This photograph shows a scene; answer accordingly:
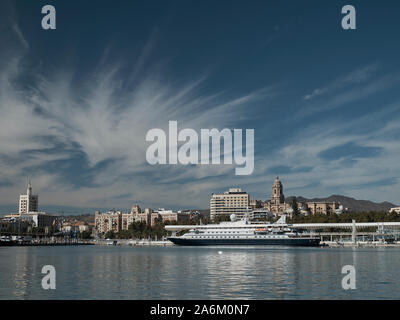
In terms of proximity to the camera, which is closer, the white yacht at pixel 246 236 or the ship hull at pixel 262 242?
the ship hull at pixel 262 242

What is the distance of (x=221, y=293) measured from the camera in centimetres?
3691

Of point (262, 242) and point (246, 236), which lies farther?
point (246, 236)

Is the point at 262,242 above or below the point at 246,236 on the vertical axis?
below

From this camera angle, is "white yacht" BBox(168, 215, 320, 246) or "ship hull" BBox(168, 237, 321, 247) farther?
"white yacht" BBox(168, 215, 320, 246)

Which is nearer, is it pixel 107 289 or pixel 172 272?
pixel 107 289
